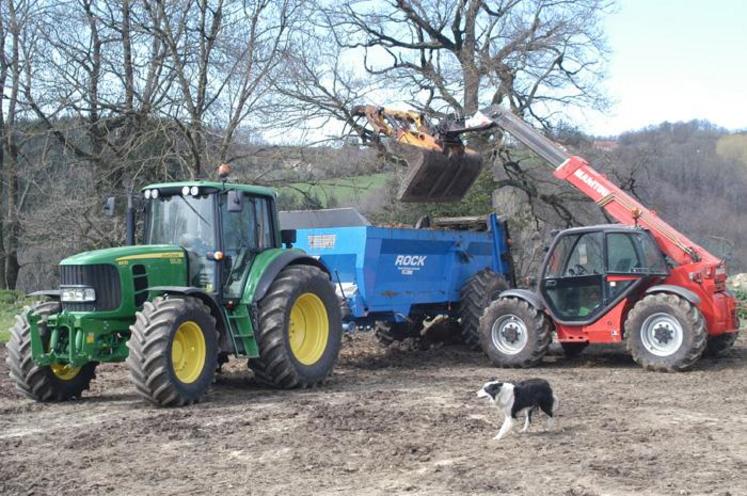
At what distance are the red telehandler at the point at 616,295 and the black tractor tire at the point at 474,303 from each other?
1369mm

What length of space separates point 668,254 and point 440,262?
3275 mm

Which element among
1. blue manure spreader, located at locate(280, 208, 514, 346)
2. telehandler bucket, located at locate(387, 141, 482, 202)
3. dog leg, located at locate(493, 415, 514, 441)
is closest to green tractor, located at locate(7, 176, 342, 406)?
blue manure spreader, located at locate(280, 208, 514, 346)

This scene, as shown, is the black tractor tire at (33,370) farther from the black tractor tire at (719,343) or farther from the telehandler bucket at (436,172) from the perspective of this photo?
the black tractor tire at (719,343)

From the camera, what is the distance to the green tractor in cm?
823

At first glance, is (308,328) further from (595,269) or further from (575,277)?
(595,269)

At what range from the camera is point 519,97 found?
2114 centimetres

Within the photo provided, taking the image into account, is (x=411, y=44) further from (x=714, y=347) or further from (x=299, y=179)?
(x=714, y=347)

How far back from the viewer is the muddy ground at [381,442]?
18.5 feet

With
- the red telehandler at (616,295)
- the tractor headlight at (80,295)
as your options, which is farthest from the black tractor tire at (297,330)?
the red telehandler at (616,295)

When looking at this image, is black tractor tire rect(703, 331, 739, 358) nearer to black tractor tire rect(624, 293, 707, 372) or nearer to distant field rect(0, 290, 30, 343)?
black tractor tire rect(624, 293, 707, 372)

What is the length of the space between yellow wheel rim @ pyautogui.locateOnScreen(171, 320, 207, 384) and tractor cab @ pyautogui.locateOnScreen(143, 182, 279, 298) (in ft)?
2.29

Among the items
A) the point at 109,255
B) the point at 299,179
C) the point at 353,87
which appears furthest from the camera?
the point at 353,87

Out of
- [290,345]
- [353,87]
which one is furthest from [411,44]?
[290,345]

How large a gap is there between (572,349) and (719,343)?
193 cm
